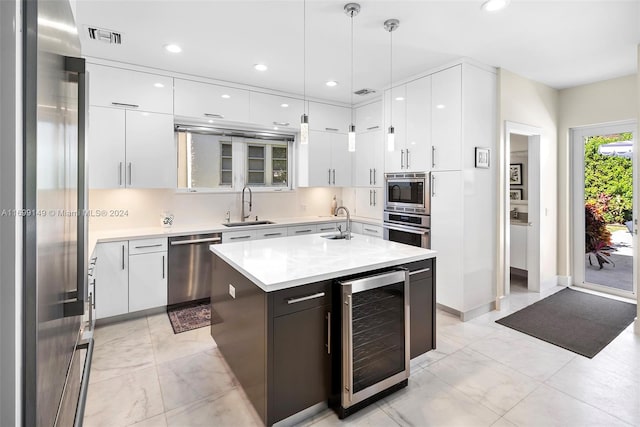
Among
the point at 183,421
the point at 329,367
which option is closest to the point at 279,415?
the point at 329,367

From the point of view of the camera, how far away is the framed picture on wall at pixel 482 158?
365 centimetres

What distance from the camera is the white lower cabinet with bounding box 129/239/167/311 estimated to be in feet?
11.7

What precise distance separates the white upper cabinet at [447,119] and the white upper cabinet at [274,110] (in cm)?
190

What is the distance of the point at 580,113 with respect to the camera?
14.6 ft

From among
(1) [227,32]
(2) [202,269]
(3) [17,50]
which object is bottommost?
(2) [202,269]

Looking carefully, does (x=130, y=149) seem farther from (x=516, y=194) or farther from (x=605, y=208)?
(x=605, y=208)

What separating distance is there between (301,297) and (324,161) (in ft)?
11.3

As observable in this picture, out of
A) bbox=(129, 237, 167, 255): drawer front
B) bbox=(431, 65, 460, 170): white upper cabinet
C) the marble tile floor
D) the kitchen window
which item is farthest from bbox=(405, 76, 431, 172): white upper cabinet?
bbox=(129, 237, 167, 255): drawer front

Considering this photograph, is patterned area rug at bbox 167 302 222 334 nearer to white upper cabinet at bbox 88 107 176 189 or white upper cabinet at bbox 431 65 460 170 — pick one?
white upper cabinet at bbox 88 107 176 189

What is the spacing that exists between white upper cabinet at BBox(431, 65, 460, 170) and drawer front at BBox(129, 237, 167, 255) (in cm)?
317

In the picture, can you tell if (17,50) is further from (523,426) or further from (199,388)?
(523,426)

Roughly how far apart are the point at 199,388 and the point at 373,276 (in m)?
1.51

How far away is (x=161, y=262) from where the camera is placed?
3699mm
